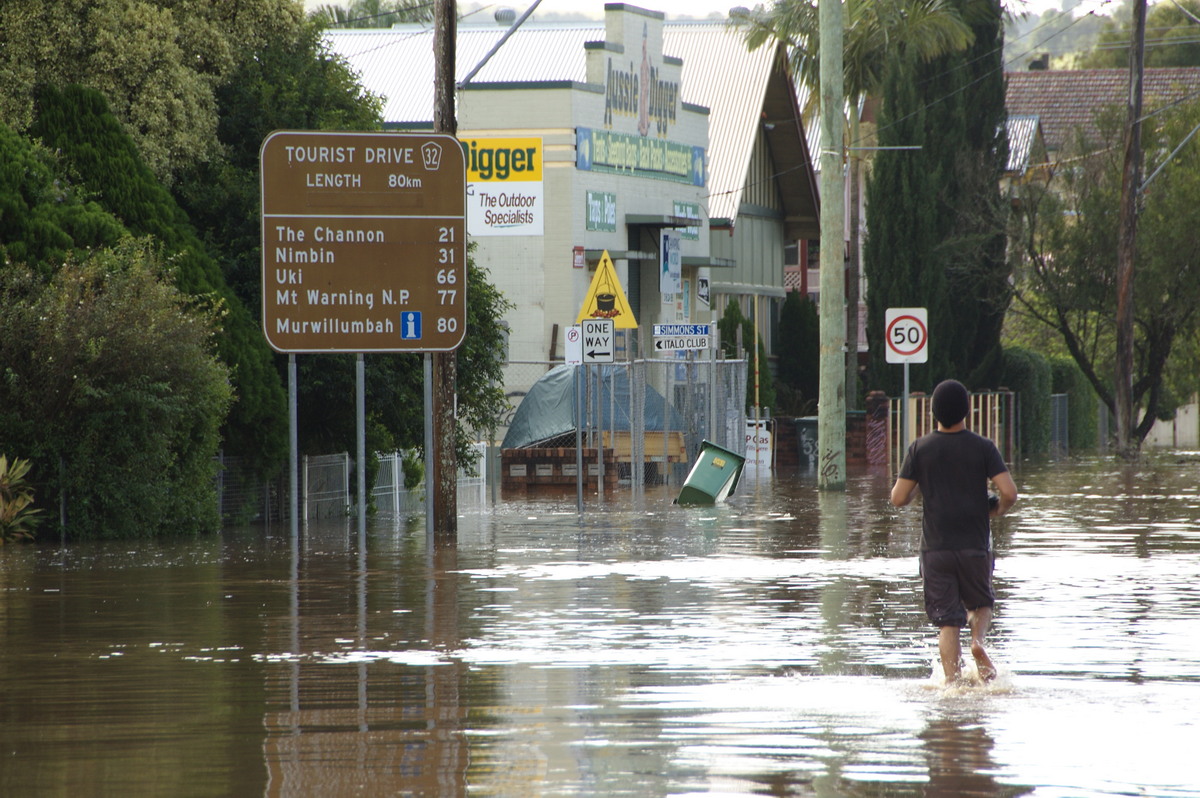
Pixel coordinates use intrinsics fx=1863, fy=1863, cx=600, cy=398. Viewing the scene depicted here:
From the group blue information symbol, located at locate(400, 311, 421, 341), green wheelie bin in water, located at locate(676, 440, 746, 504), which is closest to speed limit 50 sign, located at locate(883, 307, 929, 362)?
green wheelie bin in water, located at locate(676, 440, 746, 504)

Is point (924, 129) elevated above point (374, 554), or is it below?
above

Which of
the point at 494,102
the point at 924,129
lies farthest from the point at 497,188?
the point at 924,129

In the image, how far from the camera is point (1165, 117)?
44.8m

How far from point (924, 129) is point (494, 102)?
12134 millimetres

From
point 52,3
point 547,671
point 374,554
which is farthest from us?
point 52,3

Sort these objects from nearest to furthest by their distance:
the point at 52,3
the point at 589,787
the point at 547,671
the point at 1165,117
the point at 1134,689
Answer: the point at 589,787, the point at 1134,689, the point at 547,671, the point at 52,3, the point at 1165,117

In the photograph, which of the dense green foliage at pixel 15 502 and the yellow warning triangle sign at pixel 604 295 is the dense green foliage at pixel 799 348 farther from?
the dense green foliage at pixel 15 502

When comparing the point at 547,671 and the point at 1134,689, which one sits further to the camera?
the point at 547,671

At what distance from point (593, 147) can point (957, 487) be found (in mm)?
30063

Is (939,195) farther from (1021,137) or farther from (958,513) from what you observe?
(958,513)

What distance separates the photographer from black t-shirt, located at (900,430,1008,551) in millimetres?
9773

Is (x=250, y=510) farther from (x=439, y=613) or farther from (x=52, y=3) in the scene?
(x=439, y=613)

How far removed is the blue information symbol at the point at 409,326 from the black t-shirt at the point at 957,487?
11456 millimetres

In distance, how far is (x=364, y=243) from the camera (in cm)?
2062
